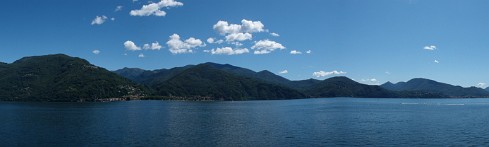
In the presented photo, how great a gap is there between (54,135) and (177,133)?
30.6 metres

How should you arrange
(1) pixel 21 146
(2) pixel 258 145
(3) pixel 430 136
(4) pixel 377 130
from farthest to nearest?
(4) pixel 377 130 < (3) pixel 430 136 < (2) pixel 258 145 < (1) pixel 21 146

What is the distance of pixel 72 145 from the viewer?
85.9 metres

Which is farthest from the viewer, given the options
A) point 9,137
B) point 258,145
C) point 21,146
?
point 9,137

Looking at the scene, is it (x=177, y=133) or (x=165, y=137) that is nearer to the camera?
(x=165, y=137)

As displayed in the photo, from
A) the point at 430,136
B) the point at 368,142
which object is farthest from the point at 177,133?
the point at 430,136

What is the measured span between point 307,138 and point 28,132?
72.9 m

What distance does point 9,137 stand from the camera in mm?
97062

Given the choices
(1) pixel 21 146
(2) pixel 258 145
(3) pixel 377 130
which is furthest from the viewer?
(3) pixel 377 130

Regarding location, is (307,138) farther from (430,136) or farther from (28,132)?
(28,132)

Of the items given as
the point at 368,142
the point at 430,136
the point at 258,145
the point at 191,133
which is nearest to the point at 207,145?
the point at 258,145

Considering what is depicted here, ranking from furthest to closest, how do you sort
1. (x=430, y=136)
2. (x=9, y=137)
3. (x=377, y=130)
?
(x=377, y=130), (x=430, y=136), (x=9, y=137)

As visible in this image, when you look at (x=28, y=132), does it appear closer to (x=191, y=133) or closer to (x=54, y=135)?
(x=54, y=135)

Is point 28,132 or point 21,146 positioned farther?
point 28,132

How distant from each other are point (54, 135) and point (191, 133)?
34.3 m
